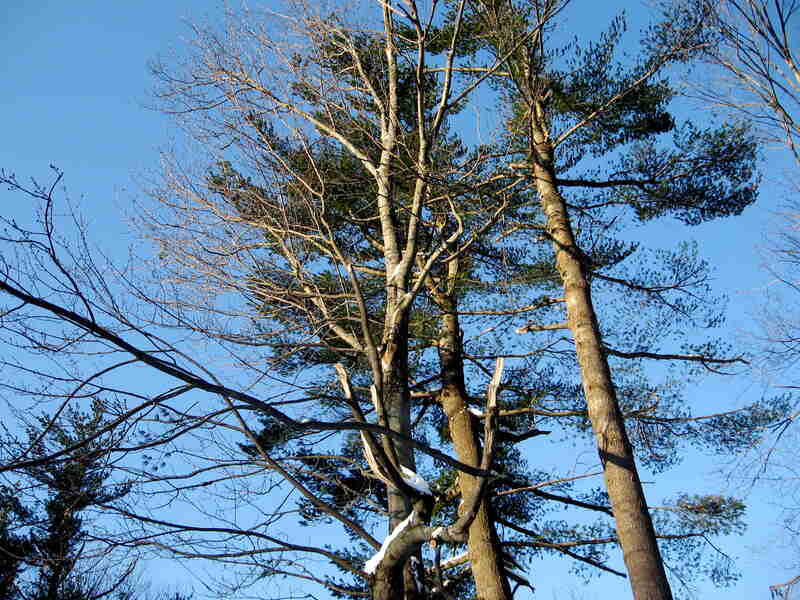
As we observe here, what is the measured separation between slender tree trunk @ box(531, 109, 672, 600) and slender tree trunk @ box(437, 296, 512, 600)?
4.30 feet

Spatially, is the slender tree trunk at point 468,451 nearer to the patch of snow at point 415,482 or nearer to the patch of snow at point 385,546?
the patch of snow at point 415,482

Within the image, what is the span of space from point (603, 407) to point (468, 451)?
1947mm

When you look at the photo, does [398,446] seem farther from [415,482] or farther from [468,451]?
[468,451]

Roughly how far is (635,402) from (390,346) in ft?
13.6

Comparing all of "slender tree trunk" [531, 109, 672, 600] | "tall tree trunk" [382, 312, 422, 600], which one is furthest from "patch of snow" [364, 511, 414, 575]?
"slender tree trunk" [531, 109, 672, 600]

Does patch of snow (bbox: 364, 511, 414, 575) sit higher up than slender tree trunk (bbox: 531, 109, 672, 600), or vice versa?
slender tree trunk (bbox: 531, 109, 672, 600)

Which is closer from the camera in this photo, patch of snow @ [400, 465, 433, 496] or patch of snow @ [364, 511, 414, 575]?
patch of snow @ [364, 511, 414, 575]

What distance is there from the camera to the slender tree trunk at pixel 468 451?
7.00m

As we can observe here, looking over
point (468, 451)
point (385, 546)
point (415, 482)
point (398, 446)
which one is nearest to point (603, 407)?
point (468, 451)

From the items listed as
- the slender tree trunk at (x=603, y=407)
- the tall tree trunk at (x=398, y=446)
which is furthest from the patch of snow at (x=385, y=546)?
the slender tree trunk at (x=603, y=407)

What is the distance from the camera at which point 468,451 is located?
7801 mm

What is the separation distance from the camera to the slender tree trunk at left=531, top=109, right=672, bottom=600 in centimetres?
550

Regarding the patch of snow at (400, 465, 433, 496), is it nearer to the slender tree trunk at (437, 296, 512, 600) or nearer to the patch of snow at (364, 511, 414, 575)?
the patch of snow at (364, 511, 414, 575)

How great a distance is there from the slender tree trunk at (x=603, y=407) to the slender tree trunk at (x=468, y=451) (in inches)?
51.6
